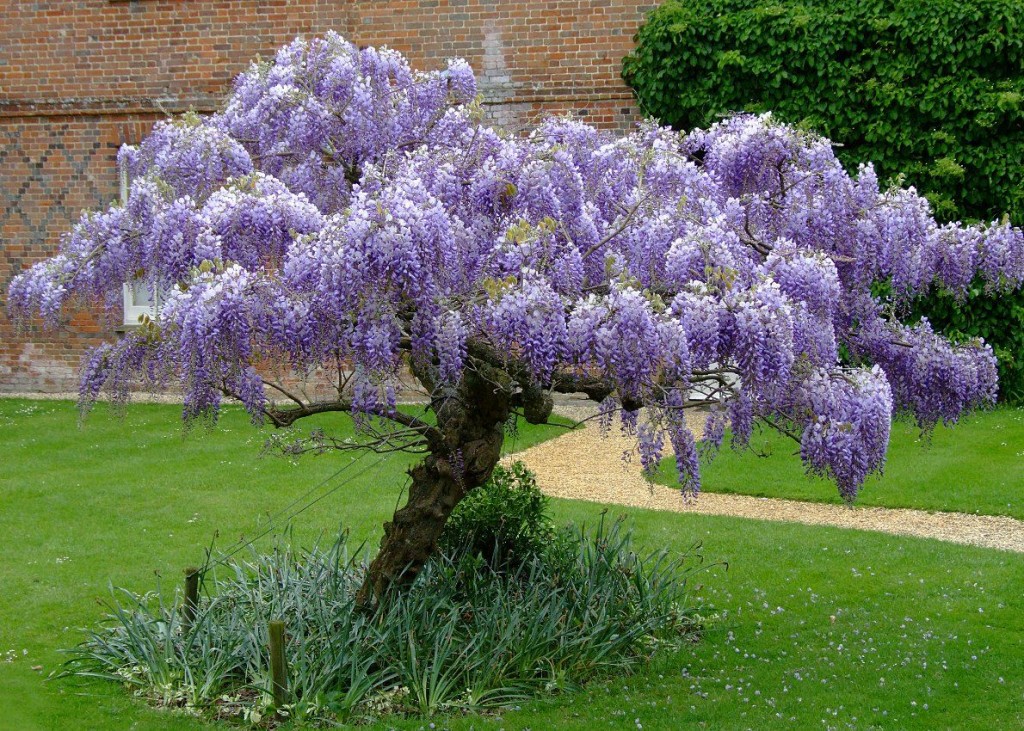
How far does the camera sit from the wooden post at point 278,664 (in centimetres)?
563

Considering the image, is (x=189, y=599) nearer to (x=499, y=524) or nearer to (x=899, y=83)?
(x=499, y=524)

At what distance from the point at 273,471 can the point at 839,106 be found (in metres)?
7.29

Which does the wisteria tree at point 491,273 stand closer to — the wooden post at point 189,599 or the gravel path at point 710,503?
the wooden post at point 189,599

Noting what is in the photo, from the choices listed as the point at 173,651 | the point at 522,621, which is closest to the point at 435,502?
the point at 522,621

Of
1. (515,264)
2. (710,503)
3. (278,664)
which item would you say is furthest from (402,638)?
(710,503)

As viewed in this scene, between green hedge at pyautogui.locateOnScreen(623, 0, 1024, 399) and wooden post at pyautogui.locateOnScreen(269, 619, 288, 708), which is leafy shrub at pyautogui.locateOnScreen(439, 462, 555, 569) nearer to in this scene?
wooden post at pyautogui.locateOnScreen(269, 619, 288, 708)

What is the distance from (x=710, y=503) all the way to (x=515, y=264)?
5.79m

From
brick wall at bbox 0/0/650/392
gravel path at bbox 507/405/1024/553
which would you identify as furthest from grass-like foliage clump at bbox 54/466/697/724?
brick wall at bbox 0/0/650/392

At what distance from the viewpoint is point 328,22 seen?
14617mm

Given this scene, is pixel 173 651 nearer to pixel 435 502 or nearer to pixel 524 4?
pixel 435 502

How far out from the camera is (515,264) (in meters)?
4.80

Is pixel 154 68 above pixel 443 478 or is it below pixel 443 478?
above

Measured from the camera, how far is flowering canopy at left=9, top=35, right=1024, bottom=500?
15.1ft

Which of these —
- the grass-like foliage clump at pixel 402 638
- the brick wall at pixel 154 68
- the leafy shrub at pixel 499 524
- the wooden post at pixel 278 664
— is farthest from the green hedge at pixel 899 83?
the wooden post at pixel 278 664
